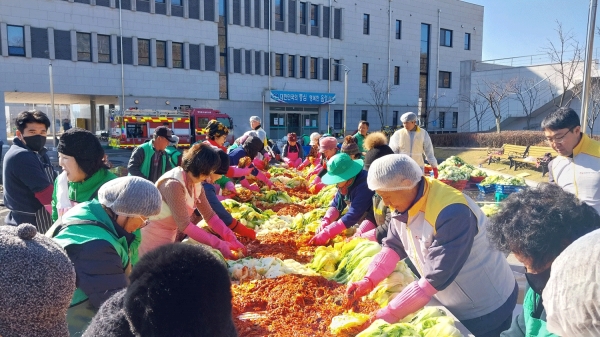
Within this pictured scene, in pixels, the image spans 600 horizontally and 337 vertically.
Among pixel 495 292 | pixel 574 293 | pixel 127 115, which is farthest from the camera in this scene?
pixel 127 115

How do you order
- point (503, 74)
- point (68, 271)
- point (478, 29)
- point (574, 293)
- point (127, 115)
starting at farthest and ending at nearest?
point (478, 29)
point (503, 74)
point (127, 115)
point (68, 271)
point (574, 293)

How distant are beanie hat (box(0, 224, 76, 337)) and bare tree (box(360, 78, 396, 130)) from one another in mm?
37836

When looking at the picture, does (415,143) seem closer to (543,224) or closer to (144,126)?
(543,224)

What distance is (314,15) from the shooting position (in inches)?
1420

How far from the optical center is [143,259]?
4.35 feet

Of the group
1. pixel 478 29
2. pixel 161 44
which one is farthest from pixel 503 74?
pixel 161 44

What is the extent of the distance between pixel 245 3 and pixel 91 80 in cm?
1280

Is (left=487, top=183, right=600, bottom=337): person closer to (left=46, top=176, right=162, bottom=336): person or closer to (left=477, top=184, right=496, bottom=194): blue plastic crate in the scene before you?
(left=46, top=176, right=162, bottom=336): person

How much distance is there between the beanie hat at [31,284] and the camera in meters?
1.22

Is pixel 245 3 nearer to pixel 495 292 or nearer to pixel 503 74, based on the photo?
pixel 503 74

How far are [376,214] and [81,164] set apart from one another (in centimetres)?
252

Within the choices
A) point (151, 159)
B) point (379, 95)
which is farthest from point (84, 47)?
point (151, 159)

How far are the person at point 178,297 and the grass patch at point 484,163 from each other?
1358 centimetres

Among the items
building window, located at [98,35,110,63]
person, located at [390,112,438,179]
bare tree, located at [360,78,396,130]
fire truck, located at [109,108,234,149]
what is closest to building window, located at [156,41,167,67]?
building window, located at [98,35,110,63]
